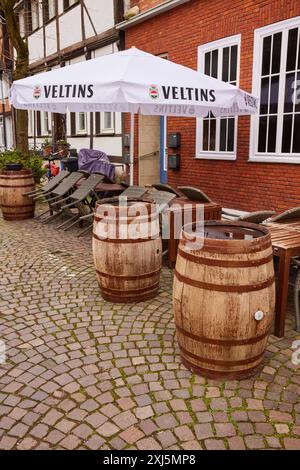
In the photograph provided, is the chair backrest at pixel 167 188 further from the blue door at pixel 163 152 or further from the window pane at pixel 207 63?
the blue door at pixel 163 152

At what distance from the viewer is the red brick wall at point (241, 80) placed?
7152 mm

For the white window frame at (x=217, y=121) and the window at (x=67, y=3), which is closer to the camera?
the white window frame at (x=217, y=121)

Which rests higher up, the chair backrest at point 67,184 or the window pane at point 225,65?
the window pane at point 225,65

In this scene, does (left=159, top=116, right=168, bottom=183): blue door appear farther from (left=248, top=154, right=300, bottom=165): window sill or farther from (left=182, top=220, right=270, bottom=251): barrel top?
(left=182, top=220, right=270, bottom=251): barrel top

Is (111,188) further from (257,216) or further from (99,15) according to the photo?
(99,15)

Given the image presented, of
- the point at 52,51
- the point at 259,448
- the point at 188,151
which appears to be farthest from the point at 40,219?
the point at 52,51

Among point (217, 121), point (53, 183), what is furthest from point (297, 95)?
point (53, 183)

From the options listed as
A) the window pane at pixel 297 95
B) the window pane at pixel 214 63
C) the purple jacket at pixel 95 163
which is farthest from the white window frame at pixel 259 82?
the purple jacket at pixel 95 163

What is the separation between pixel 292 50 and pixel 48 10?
13095mm

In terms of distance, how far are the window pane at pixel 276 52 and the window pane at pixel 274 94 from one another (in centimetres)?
15

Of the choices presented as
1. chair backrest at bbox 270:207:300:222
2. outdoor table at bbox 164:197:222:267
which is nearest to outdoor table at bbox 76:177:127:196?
outdoor table at bbox 164:197:222:267

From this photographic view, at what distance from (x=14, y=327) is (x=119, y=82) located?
2.78 m

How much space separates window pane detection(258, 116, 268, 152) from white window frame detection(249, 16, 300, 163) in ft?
0.19

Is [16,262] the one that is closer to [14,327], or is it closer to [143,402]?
[14,327]
